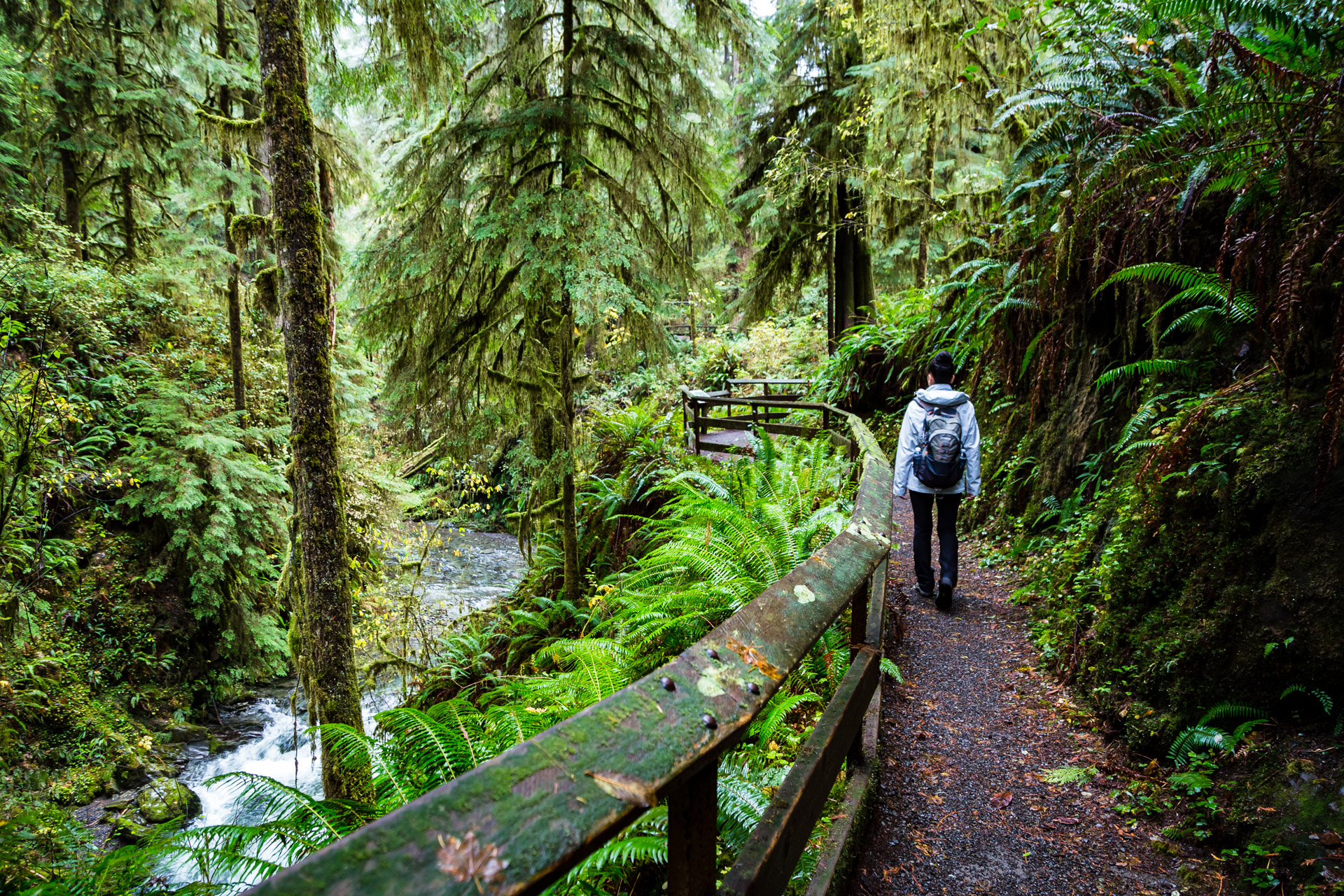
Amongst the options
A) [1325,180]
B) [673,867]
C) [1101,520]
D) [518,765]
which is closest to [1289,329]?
[1325,180]

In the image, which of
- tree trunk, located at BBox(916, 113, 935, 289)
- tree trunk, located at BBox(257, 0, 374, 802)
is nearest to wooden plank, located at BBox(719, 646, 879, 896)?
tree trunk, located at BBox(257, 0, 374, 802)

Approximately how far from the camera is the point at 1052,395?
266 inches

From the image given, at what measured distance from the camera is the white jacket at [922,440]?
536 cm

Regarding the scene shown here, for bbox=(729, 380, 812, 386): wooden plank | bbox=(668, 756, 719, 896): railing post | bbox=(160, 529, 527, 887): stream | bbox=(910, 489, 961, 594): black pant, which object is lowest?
bbox=(160, 529, 527, 887): stream

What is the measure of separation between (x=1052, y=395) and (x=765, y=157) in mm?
11894

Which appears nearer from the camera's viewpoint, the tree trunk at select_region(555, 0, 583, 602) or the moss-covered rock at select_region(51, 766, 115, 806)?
the tree trunk at select_region(555, 0, 583, 602)

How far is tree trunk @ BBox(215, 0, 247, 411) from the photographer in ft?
40.2

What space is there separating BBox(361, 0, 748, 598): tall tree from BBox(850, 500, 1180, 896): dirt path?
16.4 ft

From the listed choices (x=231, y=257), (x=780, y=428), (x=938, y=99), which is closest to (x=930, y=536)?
(x=780, y=428)

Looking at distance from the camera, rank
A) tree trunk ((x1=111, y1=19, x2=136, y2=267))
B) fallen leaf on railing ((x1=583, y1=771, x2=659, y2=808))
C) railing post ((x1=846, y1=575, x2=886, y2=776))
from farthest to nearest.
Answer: tree trunk ((x1=111, y1=19, x2=136, y2=267))
railing post ((x1=846, y1=575, x2=886, y2=776))
fallen leaf on railing ((x1=583, y1=771, x2=659, y2=808))

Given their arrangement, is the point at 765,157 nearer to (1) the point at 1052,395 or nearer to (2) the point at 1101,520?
(1) the point at 1052,395

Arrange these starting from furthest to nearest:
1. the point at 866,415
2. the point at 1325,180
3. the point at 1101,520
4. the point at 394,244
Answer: the point at 866,415, the point at 394,244, the point at 1101,520, the point at 1325,180

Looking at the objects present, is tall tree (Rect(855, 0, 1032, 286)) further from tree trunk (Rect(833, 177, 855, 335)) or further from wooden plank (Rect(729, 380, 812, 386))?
wooden plank (Rect(729, 380, 812, 386))

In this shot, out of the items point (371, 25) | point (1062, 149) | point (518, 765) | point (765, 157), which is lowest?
point (518, 765)
